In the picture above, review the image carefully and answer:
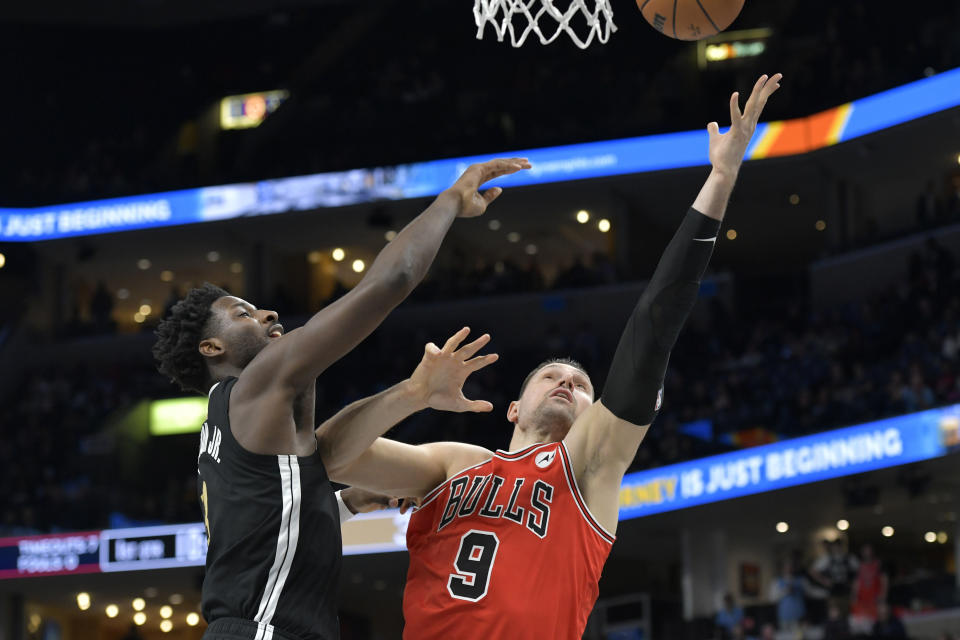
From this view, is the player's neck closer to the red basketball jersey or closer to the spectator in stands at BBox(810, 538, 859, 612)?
the red basketball jersey

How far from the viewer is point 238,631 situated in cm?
382

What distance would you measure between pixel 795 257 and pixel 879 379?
12341 millimetres

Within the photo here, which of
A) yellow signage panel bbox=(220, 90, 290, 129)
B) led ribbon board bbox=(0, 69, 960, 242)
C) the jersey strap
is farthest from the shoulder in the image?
yellow signage panel bbox=(220, 90, 290, 129)

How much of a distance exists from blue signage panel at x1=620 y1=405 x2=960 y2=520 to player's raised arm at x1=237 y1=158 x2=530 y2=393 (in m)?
13.4

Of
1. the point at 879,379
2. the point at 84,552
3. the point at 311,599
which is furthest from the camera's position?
the point at 84,552

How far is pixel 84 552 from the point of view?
22453 millimetres

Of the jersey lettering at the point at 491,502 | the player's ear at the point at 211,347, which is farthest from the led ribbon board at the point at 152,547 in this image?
the player's ear at the point at 211,347

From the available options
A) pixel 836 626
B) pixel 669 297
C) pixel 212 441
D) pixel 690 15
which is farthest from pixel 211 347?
pixel 836 626

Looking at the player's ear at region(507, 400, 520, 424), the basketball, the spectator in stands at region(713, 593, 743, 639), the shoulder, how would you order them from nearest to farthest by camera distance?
the shoulder < the player's ear at region(507, 400, 520, 424) < the basketball < the spectator in stands at region(713, 593, 743, 639)

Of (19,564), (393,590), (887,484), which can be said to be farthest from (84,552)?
(887,484)

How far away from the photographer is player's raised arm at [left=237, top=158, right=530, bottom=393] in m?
3.75

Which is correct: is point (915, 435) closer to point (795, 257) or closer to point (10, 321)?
point (795, 257)

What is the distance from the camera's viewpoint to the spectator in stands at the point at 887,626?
14832mm

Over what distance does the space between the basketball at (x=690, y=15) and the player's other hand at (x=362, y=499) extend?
244cm
